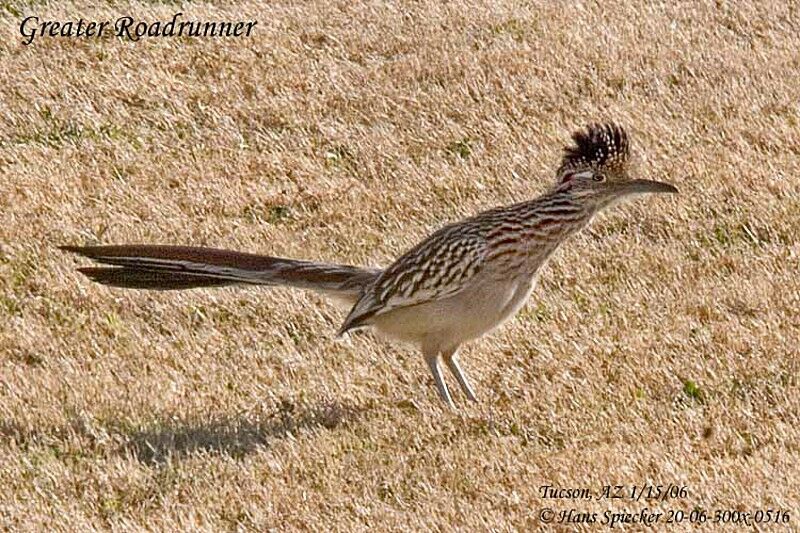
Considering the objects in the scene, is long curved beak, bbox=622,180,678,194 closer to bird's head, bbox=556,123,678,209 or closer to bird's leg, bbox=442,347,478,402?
bird's head, bbox=556,123,678,209

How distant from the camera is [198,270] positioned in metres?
9.05

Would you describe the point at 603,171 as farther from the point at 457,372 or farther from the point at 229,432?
the point at 229,432

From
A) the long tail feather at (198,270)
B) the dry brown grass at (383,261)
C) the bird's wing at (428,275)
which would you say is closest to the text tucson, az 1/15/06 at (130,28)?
the dry brown grass at (383,261)

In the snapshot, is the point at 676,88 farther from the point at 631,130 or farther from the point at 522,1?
the point at 522,1

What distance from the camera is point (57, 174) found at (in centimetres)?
1307

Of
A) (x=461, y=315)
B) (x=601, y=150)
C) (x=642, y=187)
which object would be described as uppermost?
(x=601, y=150)

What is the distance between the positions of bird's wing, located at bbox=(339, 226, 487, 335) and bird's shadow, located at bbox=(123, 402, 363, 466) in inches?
19.7

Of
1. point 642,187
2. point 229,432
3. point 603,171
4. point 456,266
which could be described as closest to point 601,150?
point 603,171

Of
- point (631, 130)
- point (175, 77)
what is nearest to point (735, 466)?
point (631, 130)

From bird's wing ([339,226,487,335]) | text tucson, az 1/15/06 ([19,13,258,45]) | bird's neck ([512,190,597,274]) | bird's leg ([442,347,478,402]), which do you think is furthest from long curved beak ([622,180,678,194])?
text tucson, az 1/15/06 ([19,13,258,45])

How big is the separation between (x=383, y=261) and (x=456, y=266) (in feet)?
9.64

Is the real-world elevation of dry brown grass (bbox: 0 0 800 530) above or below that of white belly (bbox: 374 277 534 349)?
below

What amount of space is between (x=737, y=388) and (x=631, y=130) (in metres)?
5.48

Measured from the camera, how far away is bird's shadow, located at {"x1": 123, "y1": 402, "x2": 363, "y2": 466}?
842 centimetres
